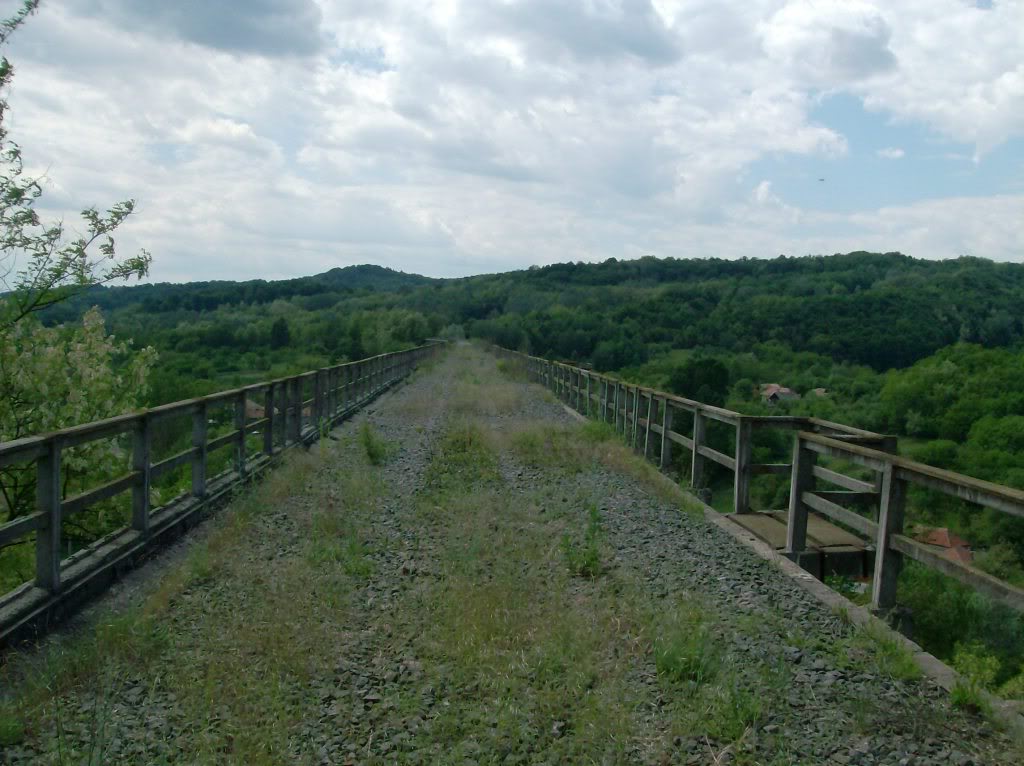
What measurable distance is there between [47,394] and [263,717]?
670 cm

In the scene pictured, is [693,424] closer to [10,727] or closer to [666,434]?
[666,434]

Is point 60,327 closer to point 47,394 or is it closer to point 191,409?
point 47,394

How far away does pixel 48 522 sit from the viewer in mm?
4953

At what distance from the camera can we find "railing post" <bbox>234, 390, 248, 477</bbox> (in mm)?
9320

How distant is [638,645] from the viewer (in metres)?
4.77

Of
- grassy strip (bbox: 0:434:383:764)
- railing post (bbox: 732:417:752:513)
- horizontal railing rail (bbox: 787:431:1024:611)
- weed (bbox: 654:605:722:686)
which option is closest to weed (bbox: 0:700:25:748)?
grassy strip (bbox: 0:434:383:764)

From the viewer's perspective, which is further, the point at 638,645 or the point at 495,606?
the point at 495,606

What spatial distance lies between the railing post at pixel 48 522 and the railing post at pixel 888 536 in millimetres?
5189

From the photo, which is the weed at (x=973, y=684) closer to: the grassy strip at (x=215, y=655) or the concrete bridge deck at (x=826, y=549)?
the concrete bridge deck at (x=826, y=549)

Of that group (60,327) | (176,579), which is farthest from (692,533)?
(60,327)

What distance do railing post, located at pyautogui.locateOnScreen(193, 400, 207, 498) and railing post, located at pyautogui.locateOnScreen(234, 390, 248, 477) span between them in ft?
4.17

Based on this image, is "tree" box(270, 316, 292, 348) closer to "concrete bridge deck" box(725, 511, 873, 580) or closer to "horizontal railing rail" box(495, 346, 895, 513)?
"horizontal railing rail" box(495, 346, 895, 513)

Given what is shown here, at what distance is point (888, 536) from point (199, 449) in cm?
594

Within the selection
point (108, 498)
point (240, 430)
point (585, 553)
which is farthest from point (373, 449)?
point (585, 553)
